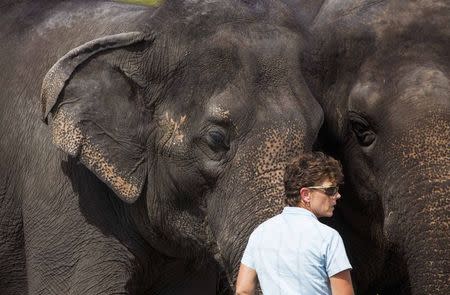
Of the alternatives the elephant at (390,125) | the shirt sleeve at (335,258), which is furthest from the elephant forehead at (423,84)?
the shirt sleeve at (335,258)

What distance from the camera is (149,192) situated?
25.3 ft

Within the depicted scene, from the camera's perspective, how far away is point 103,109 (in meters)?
7.61

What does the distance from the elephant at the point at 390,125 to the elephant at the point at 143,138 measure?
1.15ft

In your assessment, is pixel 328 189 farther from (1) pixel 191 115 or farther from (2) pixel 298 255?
(1) pixel 191 115

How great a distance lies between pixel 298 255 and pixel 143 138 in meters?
1.84

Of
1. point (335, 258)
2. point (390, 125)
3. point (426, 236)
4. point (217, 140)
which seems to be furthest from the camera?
point (390, 125)

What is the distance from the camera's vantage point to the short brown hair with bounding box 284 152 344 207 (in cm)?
596

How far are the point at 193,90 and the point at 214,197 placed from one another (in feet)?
1.67

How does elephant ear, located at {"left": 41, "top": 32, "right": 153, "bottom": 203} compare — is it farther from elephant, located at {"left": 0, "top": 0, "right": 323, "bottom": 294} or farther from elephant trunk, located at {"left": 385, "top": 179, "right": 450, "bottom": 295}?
elephant trunk, located at {"left": 385, "top": 179, "right": 450, "bottom": 295}

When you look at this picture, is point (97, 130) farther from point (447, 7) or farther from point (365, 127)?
point (447, 7)

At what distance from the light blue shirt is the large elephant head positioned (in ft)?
3.25

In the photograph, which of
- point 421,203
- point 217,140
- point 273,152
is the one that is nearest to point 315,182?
point 273,152

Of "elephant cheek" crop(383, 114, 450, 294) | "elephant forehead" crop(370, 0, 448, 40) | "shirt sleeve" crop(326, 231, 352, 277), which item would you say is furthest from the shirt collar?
"elephant forehead" crop(370, 0, 448, 40)

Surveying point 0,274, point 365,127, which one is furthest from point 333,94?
point 0,274
